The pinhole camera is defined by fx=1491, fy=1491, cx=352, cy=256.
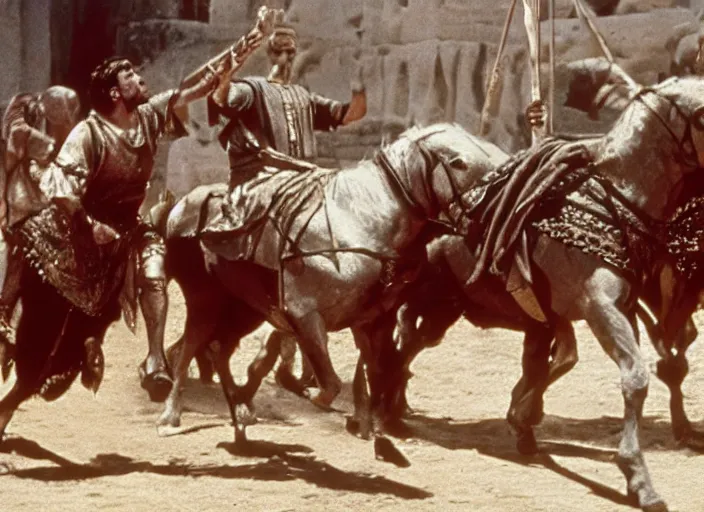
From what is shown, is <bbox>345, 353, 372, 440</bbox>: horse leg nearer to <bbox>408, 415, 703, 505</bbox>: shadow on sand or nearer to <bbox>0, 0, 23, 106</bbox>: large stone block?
<bbox>408, 415, 703, 505</bbox>: shadow on sand

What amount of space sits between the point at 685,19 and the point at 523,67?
0.95 metres

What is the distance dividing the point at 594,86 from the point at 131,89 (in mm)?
3090

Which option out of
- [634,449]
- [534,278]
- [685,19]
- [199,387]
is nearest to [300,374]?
[199,387]

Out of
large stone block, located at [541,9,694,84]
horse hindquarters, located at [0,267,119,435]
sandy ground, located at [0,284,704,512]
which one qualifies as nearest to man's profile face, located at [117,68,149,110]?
horse hindquarters, located at [0,267,119,435]

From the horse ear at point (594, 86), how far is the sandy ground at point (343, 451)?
132 centimetres

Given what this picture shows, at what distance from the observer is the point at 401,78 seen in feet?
29.2

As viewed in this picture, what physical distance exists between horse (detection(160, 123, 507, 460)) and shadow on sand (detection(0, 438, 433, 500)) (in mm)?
316

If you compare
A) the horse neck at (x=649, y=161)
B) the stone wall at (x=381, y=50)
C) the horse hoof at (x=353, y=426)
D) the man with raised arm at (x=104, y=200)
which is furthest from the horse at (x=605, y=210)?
the stone wall at (x=381, y=50)

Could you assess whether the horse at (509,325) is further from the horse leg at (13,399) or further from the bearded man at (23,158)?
the bearded man at (23,158)

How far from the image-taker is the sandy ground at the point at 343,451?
5930 millimetres

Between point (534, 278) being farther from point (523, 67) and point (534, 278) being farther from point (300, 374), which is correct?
point (523, 67)

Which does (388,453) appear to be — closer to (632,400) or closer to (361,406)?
(361,406)

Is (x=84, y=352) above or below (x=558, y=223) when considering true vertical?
below

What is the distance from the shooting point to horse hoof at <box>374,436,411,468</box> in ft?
20.9
